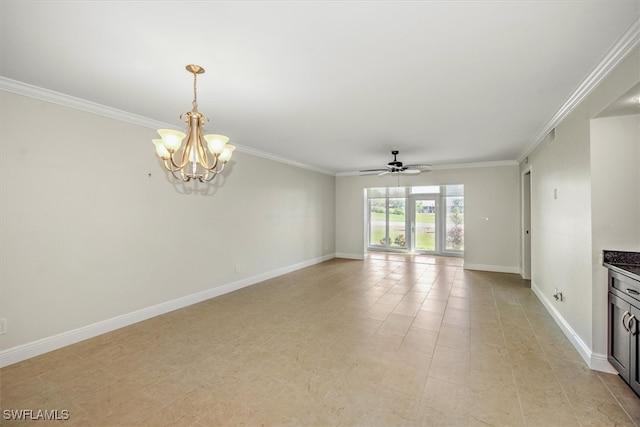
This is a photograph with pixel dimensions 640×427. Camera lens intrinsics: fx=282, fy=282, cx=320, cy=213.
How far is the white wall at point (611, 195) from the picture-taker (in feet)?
7.80

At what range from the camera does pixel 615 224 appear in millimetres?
2426

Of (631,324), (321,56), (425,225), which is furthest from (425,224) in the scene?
(321,56)

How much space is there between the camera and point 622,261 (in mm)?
2375

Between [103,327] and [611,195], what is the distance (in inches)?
208

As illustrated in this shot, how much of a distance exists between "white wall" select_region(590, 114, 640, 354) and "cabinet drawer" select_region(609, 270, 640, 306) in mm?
101

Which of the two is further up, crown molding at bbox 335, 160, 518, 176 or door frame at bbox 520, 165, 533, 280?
crown molding at bbox 335, 160, 518, 176

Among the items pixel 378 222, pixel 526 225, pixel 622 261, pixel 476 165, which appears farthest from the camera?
pixel 378 222

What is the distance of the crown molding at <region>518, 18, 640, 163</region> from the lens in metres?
1.83

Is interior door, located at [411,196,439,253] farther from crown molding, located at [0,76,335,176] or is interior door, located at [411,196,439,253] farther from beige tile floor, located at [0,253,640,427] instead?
crown molding, located at [0,76,335,176]

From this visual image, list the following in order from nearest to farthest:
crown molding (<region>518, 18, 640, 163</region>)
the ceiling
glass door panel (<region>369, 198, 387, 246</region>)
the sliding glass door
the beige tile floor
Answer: the ceiling → crown molding (<region>518, 18, 640, 163</region>) → the beige tile floor → the sliding glass door → glass door panel (<region>369, 198, 387, 246</region>)

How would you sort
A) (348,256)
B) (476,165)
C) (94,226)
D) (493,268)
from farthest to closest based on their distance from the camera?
1. (348,256)
2. (476,165)
3. (493,268)
4. (94,226)

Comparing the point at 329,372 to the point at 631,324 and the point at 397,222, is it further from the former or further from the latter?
the point at 397,222

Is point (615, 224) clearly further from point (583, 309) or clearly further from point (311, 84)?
point (311, 84)

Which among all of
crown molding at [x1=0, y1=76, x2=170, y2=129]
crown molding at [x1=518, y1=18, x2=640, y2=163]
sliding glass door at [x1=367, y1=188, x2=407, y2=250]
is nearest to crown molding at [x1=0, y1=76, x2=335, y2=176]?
crown molding at [x1=0, y1=76, x2=170, y2=129]
